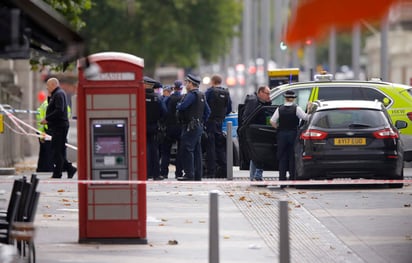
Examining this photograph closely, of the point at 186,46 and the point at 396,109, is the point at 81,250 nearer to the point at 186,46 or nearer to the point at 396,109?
the point at 396,109

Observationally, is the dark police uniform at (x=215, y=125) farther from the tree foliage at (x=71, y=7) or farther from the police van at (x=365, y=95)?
the tree foliage at (x=71, y=7)

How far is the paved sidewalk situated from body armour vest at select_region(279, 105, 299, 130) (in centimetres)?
103

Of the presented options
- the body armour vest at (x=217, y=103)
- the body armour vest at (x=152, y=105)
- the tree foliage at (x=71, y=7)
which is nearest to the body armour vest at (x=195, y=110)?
the body armour vest at (x=152, y=105)

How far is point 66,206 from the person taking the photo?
17.8 meters

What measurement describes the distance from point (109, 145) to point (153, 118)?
25.6 feet

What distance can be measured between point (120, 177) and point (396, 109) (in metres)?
10.5

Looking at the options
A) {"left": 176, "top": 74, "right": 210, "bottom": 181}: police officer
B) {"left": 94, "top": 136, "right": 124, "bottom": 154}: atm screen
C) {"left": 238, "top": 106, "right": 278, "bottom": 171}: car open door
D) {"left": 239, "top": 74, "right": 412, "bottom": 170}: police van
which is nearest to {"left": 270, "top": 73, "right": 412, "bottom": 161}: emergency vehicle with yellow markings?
{"left": 239, "top": 74, "right": 412, "bottom": 170}: police van

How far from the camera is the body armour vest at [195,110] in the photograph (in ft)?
69.1

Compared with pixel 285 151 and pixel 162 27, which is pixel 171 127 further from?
pixel 162 27

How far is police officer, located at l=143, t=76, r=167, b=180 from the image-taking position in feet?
70.4

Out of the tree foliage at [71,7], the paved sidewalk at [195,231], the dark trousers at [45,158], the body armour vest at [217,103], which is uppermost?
the tree foliage at [71,7]

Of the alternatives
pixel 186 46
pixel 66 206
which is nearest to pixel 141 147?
pixel 66 206

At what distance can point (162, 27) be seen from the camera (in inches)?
2596

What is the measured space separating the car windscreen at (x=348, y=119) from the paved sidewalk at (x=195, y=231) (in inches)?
49.5
